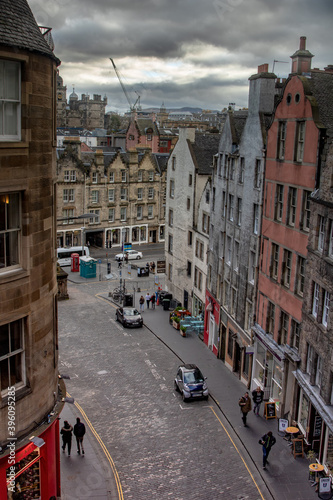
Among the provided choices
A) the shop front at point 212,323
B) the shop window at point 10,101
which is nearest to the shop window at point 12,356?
the shop window at point 10,101

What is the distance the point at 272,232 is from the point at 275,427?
1004 centimetres

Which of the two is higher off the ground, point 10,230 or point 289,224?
point 10,230

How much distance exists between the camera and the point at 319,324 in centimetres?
2197

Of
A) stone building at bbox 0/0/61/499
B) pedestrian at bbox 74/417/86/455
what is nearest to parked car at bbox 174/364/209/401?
pedestrian at bbox 74/417/86/455

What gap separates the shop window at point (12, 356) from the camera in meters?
14.4

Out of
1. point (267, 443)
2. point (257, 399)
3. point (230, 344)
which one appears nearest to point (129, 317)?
point (230, 344)

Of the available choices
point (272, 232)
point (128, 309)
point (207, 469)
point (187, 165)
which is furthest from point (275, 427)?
point (187, 165)

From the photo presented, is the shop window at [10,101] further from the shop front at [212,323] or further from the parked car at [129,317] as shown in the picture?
the parked car at [129,317]

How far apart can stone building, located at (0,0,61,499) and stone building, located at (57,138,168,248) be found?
50.9m

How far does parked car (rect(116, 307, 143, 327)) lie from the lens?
41.4 metres

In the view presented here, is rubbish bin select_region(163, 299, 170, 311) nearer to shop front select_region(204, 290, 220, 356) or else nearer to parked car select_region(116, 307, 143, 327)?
parked car select_region(116, 307, 143, 327)

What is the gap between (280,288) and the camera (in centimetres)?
2670

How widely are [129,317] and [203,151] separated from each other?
1580 centimetres

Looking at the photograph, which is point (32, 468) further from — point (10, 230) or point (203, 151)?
point (203, 151)
